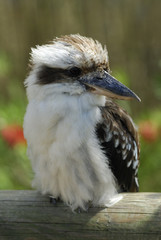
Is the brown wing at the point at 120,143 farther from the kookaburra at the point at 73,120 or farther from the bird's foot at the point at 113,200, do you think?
the bird's foot at the point at 113,200

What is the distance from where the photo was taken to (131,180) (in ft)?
9.66

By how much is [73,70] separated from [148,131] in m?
1.43

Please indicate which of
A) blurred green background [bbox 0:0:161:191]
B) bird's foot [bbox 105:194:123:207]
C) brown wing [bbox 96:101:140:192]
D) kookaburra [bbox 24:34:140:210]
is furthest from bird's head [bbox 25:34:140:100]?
blurred green background [bbox 0:0:161:191]

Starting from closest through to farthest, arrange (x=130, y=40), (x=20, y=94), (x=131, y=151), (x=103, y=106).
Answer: (x=103, y=106) → (x=131, y=151) → (x=20, y=94) → (x=130, y=40)

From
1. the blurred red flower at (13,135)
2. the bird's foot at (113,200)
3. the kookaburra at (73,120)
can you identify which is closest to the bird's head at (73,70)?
the kookaburra at (73,120)

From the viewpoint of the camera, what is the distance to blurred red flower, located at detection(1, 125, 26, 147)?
3686mm

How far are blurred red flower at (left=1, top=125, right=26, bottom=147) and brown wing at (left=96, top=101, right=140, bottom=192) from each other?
1.12 metres

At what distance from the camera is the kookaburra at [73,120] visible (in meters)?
2.42

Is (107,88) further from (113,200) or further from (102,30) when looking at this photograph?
(102,30)

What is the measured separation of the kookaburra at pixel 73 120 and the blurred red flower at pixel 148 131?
43.0 inches

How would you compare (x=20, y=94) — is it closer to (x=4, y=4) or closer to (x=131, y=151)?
(x=4, y=4)

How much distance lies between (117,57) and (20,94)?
1.41m

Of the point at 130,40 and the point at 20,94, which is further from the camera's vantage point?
the point at 130,40

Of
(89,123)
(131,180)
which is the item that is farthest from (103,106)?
(131,180)
